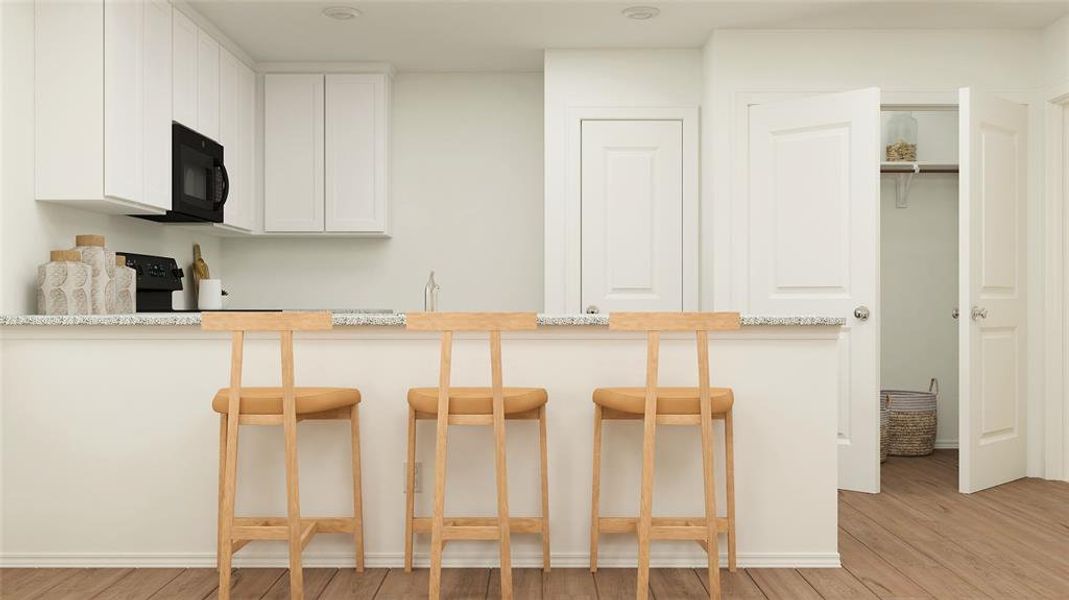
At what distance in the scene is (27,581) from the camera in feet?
8.77

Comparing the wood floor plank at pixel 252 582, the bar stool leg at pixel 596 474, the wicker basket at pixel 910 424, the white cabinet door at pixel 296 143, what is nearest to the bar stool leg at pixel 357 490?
the wood floor plank at pixel 252 582

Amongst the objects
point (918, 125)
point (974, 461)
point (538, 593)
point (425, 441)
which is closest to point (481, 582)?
point (538, 593)

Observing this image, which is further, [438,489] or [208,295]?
[208,295]

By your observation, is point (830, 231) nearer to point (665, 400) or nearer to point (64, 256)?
point (665, 400)

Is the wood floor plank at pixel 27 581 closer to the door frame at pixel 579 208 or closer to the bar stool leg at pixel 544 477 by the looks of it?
the bar stool leg at pixel 544 477

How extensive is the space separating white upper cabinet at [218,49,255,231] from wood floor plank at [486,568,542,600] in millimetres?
2641

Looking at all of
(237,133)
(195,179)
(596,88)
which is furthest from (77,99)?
(596,88)

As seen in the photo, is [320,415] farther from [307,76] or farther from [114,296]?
[307,76]

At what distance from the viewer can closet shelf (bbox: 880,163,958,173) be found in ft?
15.8

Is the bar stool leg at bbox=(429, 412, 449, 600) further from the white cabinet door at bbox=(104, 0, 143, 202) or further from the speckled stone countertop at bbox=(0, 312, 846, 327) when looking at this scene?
the white cabinet door at bbox=(104, 0, 143, 202)

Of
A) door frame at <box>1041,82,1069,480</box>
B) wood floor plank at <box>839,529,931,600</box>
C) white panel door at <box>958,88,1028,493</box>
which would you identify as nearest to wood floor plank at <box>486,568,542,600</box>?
wood floor plank at <box>839,529,931,600</box>

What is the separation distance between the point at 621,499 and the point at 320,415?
1087 millimetres

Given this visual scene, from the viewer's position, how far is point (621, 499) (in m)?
2.81

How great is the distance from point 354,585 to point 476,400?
0.78 m
